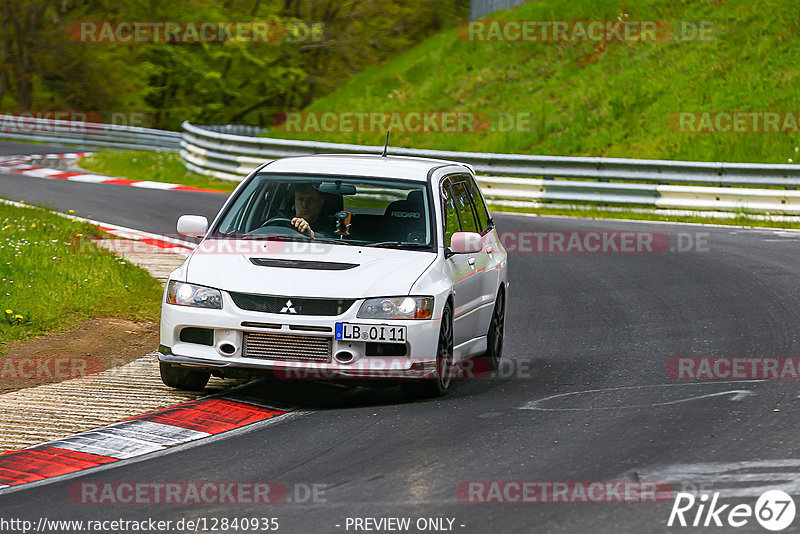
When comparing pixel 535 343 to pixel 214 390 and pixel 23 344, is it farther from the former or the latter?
pixel 23 344

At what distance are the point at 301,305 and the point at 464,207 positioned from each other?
7.82 feet

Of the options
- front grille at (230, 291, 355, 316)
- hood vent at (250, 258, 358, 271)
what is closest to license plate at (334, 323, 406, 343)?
front grille at (230, 291, 355, 316)

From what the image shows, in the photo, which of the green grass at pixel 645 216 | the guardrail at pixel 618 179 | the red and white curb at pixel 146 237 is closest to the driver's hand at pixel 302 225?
the red and white curb at pixel 146 237

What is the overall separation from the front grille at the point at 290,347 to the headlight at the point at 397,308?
315 mm

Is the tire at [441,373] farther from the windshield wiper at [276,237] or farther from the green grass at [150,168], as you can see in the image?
the green grass at [150,168]

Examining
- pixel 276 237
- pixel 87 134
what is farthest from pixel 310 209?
pixel 87 134

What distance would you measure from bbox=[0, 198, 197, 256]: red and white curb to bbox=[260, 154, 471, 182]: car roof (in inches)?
245

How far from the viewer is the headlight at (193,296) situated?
7.92 metres

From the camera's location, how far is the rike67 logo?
17.4 ft

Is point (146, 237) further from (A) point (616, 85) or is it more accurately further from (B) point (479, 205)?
(A) point (616, 85)

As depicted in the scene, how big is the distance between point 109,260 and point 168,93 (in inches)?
1579

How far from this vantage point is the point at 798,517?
5344 millimetres

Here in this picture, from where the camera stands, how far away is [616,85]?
29938mm

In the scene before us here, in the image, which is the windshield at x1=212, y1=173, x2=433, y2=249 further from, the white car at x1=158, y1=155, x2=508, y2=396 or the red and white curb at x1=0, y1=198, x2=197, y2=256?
the red and white curb at x1=0, y1=198, x2=197, y2=256
